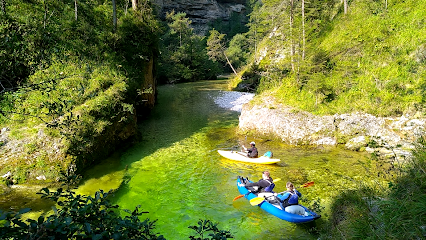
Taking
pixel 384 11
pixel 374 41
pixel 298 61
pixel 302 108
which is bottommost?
pixel 302 108

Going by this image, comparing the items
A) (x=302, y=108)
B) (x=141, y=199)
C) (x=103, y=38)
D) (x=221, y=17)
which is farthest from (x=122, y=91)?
(x=221, y=17)

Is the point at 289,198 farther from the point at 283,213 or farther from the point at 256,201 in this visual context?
the point at 256,201

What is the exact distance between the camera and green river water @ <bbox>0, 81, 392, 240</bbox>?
6820mm

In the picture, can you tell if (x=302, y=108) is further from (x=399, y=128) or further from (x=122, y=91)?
(x=122, y=91)

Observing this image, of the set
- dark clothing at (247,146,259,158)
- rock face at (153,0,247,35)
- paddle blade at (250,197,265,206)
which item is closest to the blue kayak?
paddle blade at (250,197,265,206)

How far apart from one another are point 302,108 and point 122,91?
9.42 metres

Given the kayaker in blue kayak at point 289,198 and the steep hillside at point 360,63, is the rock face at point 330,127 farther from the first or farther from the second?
the kayaker in blue kayak at point 289,198

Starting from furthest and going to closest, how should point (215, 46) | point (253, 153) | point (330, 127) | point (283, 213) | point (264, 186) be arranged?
point (215, 46)
point (330, 127)
point (253, 153)
point (264, 186)
point (283, 213)

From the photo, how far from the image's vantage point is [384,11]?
1541 centimetres

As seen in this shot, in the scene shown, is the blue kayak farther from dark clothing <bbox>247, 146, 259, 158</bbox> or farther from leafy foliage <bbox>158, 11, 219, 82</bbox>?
leafy foliage <bbox>158, 11, 219, 82</bbox>

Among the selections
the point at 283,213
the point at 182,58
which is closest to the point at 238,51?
the point at 182,58

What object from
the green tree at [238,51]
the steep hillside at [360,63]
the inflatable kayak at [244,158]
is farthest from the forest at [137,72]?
the green tree at [238,51]

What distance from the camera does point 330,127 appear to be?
481 inches

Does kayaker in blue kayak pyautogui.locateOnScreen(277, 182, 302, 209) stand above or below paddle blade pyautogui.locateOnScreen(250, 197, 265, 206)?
above
